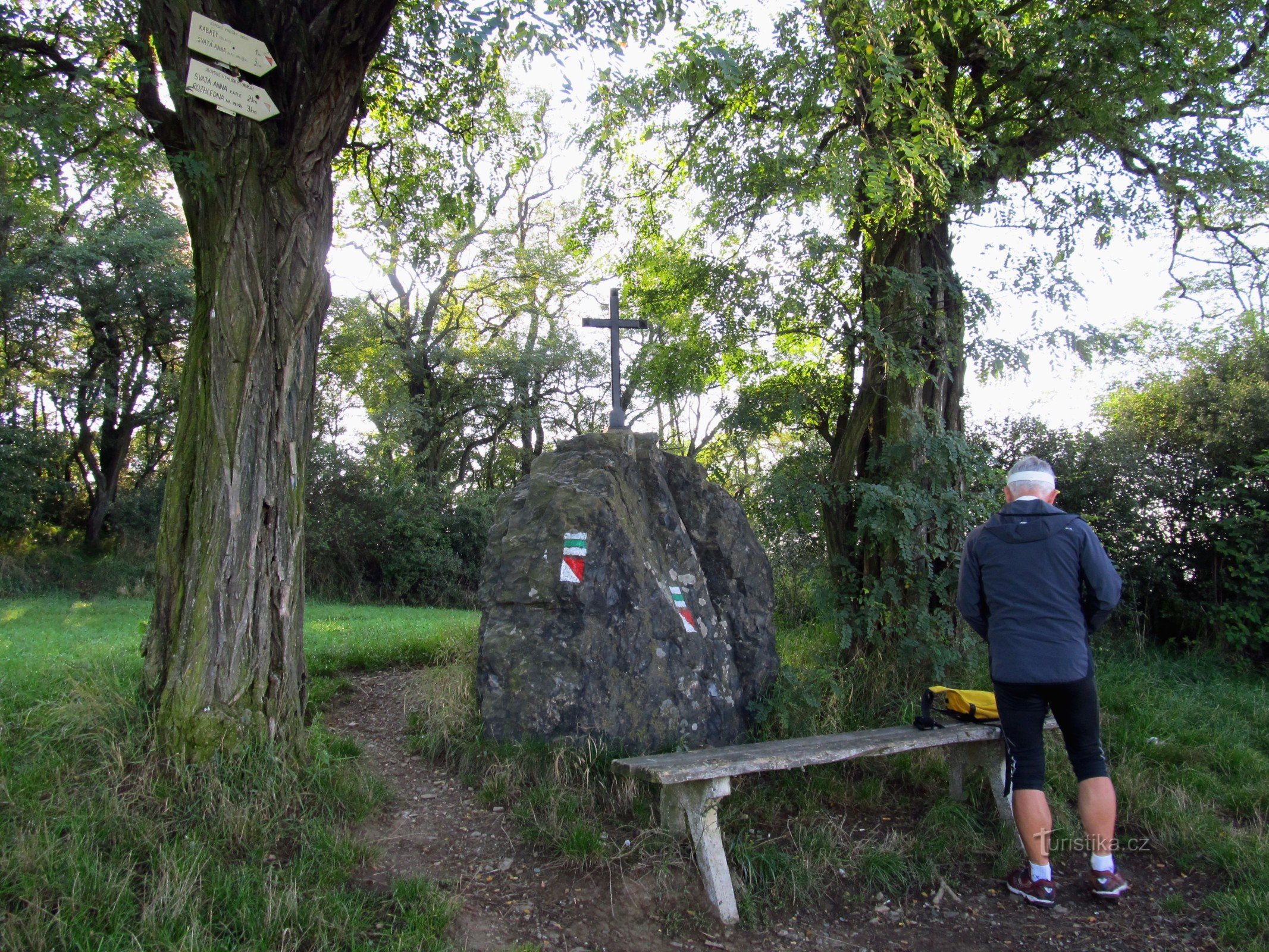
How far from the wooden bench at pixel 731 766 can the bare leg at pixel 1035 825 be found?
57 cm

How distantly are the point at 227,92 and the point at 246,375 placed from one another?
4.71 ft

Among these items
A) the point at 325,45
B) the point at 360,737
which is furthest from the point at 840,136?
the point at 360,737

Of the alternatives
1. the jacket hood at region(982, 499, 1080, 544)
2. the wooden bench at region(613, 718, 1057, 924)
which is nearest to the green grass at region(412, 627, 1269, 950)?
the wooden bench at region(613, 718, 1057, 924)

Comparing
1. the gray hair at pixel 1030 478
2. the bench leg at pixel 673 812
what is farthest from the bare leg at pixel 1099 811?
the bench leg at pixel 673 812

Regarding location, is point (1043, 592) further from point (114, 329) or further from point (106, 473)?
point (106, 473)

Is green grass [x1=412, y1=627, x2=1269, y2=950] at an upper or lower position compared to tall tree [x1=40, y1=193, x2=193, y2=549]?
lower

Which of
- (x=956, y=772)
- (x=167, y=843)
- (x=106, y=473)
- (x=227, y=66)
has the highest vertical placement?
(x=227, y=66)

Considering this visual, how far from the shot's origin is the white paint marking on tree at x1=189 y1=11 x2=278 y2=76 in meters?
4.08

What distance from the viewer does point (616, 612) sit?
5.15 m

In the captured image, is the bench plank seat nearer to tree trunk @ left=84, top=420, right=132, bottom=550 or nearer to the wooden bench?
the wooden bench

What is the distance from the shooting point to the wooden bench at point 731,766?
392 cm

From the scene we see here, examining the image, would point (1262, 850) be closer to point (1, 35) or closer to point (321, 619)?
point (1, 35)

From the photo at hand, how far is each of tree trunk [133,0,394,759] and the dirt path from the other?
0.96 m

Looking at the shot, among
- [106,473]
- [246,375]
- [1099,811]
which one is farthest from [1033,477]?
[106,473]
